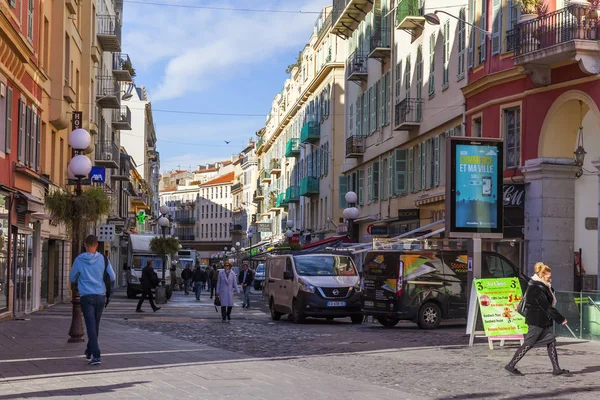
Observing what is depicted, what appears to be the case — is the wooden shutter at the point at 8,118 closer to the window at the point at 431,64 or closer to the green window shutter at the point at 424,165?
the window at the point at 431,64

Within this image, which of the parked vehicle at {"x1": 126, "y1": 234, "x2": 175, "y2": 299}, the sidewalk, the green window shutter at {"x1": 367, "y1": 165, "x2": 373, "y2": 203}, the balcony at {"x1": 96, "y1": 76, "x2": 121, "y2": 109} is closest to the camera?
the sidewalk

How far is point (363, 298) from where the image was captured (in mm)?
26594

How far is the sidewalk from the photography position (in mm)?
11766

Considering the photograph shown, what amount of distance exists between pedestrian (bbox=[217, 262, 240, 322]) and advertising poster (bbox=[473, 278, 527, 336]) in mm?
10927

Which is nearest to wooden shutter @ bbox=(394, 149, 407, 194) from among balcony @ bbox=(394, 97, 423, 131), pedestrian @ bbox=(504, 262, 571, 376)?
balcony @ bbox=(394, 97, 423, 131)

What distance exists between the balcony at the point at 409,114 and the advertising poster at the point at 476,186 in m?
16.3

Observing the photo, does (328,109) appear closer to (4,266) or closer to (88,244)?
(4,266)

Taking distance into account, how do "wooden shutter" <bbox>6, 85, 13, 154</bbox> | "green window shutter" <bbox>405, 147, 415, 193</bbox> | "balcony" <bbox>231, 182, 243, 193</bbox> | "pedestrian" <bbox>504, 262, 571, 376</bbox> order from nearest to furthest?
"pedestrian" <bbox>504, 262, 571, 376</bbox>, "wooden shutter" <bbox>6, 85, 13, 154</bbox>, "green window shutter" <bbox>405, 147, 415, 193</bbox>, "balcony" <bbox>231, 182, 243, 193</bbox>

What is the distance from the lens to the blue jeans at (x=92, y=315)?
582 inches

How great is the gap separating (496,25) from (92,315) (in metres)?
17.2

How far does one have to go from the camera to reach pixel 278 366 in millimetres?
15156

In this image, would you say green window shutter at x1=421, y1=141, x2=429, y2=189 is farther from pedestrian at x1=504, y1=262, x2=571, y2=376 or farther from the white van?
pedestrian at x1=504, y1=262, x2=571, y2=376

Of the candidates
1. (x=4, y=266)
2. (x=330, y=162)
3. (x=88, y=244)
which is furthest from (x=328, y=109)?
(x=88, y=244)

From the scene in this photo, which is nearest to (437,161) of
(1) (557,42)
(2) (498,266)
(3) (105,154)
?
(2) (498,266)
